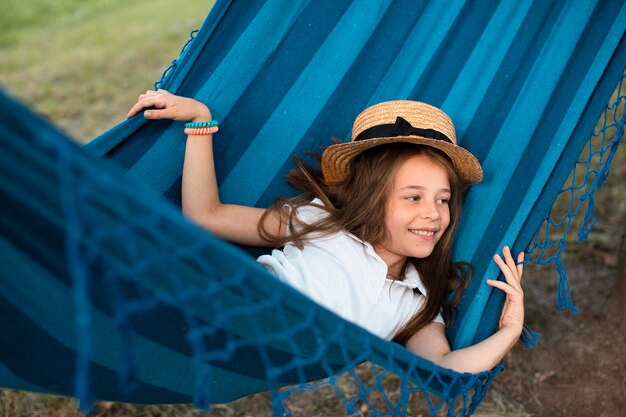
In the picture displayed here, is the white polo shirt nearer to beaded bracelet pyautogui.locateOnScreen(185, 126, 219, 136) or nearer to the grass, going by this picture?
beaded bracelet pyautogui.locateOnScreen(185, 126, 219, 136)

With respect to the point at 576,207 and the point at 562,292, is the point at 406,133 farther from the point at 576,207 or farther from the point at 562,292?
the point at 576,207

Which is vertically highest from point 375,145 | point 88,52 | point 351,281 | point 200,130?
point 88,52

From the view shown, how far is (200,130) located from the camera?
2061 millimetres

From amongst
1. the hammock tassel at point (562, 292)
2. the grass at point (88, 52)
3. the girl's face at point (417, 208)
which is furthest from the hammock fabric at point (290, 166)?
the grass at point (88, 52)

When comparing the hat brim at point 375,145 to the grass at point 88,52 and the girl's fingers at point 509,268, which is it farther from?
the grass at point 88,52

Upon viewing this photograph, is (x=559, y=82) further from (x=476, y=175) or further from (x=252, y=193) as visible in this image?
(x=252, y=193)

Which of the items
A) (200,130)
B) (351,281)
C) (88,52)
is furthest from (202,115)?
(88,52)

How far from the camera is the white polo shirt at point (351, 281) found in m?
1.95

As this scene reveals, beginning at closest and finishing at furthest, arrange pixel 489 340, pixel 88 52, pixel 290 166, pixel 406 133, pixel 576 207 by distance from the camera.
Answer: pixel 489 340 < pixel 406 133 < pixel 290 166 < pixel 576 207 < pixel 88 52

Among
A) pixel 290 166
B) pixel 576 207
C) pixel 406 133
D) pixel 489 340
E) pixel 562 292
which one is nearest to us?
pixel 489 340

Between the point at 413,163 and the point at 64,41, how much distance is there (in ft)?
15.7

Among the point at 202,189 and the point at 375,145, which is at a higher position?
the point at 375,145

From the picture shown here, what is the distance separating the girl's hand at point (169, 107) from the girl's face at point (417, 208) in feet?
1.84

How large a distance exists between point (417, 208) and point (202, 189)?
0.56 metres
